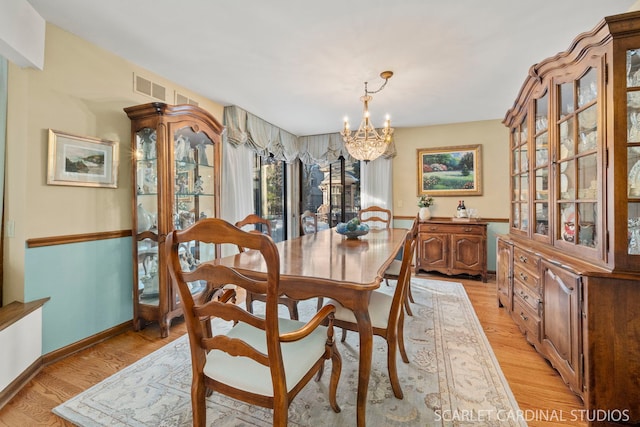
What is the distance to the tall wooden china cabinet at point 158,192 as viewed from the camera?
7.80ft

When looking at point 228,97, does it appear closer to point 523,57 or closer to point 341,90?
point 341,90

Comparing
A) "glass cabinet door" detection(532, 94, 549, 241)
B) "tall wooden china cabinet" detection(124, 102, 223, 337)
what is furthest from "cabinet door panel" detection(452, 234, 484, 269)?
"tall wooden china cabinet" detection(124, 102, 223, 337)

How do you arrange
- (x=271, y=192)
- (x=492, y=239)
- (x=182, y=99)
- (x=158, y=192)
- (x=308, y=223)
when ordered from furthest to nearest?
(x=271, y=192) → (x=492, y=239) → (x=308, y=223) → (x=182, y=99) → (x=158, y=192)

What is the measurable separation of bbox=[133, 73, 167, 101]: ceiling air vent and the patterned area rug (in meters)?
2.32

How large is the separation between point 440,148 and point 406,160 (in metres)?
0.56

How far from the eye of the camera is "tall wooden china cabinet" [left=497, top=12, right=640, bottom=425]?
136 cm

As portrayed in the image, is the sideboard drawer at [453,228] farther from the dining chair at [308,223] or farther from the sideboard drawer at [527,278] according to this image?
the dining chair at [308,223]

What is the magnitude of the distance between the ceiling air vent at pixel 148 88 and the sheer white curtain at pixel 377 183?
3.10 metres

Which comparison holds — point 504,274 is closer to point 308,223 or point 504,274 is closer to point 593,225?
point 593,225

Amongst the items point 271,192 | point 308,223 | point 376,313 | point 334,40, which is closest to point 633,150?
point 376,313

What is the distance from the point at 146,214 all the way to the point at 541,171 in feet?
11.2

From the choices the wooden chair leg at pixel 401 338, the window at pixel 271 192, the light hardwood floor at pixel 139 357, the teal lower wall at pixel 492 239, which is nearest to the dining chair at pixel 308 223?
the window at pixel 271 192

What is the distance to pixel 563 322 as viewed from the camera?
5.39 ft

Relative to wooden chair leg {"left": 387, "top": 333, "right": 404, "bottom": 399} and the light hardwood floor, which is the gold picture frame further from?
wooden chair leg {"left": 387, "top": 333, "right": 404, "bottom": 399}
